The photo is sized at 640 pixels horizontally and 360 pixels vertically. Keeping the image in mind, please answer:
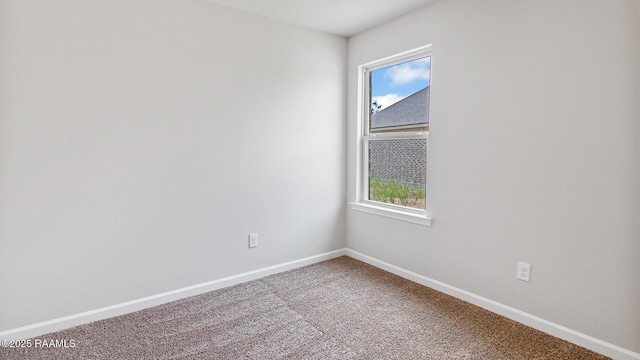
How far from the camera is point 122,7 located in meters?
2.25

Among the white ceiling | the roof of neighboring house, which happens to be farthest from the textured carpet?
the white ceiling

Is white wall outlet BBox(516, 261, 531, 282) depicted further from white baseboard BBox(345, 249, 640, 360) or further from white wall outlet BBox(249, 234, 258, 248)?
white wall outlet BBox(249, 234, 258, 248)

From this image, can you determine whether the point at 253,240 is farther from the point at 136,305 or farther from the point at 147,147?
the point at 147,147

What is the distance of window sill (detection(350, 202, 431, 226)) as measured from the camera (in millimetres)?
2829

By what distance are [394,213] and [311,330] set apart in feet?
4.35

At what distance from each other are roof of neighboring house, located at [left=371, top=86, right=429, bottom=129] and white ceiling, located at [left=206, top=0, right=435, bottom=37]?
697 millimetres

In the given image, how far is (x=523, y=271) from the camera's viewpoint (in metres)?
2.22

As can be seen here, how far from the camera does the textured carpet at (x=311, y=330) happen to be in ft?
6.28

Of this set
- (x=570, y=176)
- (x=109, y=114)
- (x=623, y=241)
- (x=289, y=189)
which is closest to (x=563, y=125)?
(x=570, y=176)

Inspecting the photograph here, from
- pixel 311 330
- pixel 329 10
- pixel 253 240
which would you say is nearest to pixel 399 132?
pixel 329 10

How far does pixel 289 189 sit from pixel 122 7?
184 cm

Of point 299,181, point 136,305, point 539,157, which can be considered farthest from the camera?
point 299,181

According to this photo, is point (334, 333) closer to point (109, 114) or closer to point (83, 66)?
point (109, 114)

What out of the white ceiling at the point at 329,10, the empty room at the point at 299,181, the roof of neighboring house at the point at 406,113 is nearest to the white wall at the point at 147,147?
→ the empty room at the point at 299,181
